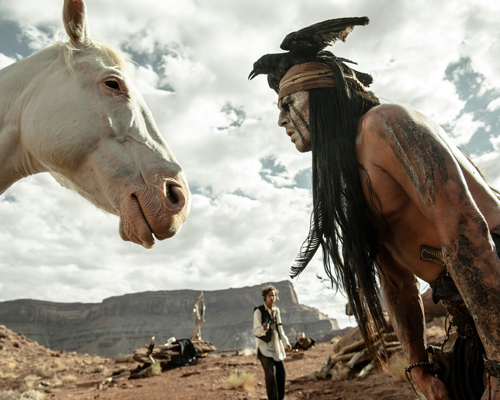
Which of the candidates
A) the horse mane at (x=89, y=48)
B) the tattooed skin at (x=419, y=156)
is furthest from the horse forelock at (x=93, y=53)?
the tattooed skin at (x=419, y=156)

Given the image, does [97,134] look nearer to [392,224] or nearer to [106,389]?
[392,224]

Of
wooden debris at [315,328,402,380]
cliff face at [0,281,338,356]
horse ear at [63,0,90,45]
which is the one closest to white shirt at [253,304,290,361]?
wooden debris at [315,328,402,380]

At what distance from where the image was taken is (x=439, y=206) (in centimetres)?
104

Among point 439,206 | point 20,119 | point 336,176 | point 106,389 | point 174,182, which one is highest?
point 20,119

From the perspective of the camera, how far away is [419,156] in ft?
3.65

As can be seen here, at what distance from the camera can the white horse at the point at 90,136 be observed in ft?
5.29

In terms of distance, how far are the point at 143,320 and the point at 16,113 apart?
89.8 meters

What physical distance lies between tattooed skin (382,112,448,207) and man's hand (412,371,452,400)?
0.84 m

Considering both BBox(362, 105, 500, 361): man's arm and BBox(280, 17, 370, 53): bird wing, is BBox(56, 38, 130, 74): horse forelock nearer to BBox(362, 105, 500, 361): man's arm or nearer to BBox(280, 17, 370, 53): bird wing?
BBox(280, 17, 370, 53): bird wing

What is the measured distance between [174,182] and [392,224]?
106 cm

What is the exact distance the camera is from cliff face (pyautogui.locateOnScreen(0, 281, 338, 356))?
75.6m

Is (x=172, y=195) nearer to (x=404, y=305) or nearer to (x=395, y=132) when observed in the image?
(x=395, y=132)

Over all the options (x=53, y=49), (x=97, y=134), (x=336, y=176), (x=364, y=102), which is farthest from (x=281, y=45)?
(x=53, y=49)

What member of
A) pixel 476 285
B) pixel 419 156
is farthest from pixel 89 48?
pixel 476 285
